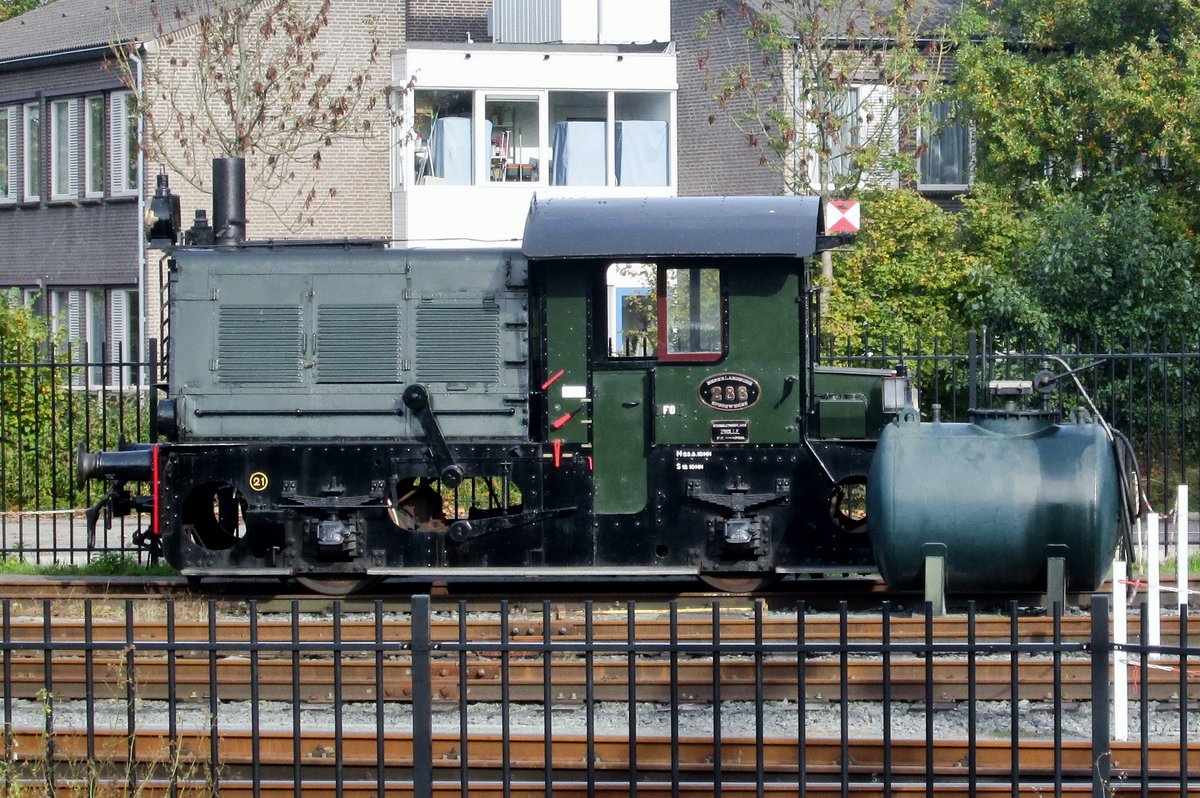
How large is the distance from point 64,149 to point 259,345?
749 inches

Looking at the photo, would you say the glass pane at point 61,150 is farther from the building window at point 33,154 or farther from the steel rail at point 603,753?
the steel rail at point 603,753

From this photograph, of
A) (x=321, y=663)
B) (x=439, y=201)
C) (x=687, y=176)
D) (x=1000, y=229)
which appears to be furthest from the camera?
(x=687, y=176)

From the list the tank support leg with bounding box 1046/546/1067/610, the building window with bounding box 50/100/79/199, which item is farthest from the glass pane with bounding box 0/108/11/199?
the tank support leg with bounding box 1046/546/1067/610

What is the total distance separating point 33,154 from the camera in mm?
29281

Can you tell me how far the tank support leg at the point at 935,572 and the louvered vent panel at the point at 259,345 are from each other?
4844mm

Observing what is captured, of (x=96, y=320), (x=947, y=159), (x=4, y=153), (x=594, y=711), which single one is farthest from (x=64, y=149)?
(x=594, y=711)

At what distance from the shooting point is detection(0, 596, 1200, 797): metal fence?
243 inches

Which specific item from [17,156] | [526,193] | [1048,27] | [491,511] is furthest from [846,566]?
Answer: [17,156]

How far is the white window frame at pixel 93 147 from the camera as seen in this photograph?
2789 cm

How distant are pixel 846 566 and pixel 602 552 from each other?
5.85 ft

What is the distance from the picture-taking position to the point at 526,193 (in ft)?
88.3

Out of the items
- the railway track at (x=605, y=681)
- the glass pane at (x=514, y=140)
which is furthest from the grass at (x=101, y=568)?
the glass pane at (x=514, y=140)

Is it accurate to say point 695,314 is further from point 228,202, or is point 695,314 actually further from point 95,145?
point 95,145

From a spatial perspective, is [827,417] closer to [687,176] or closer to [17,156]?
[687,176]
